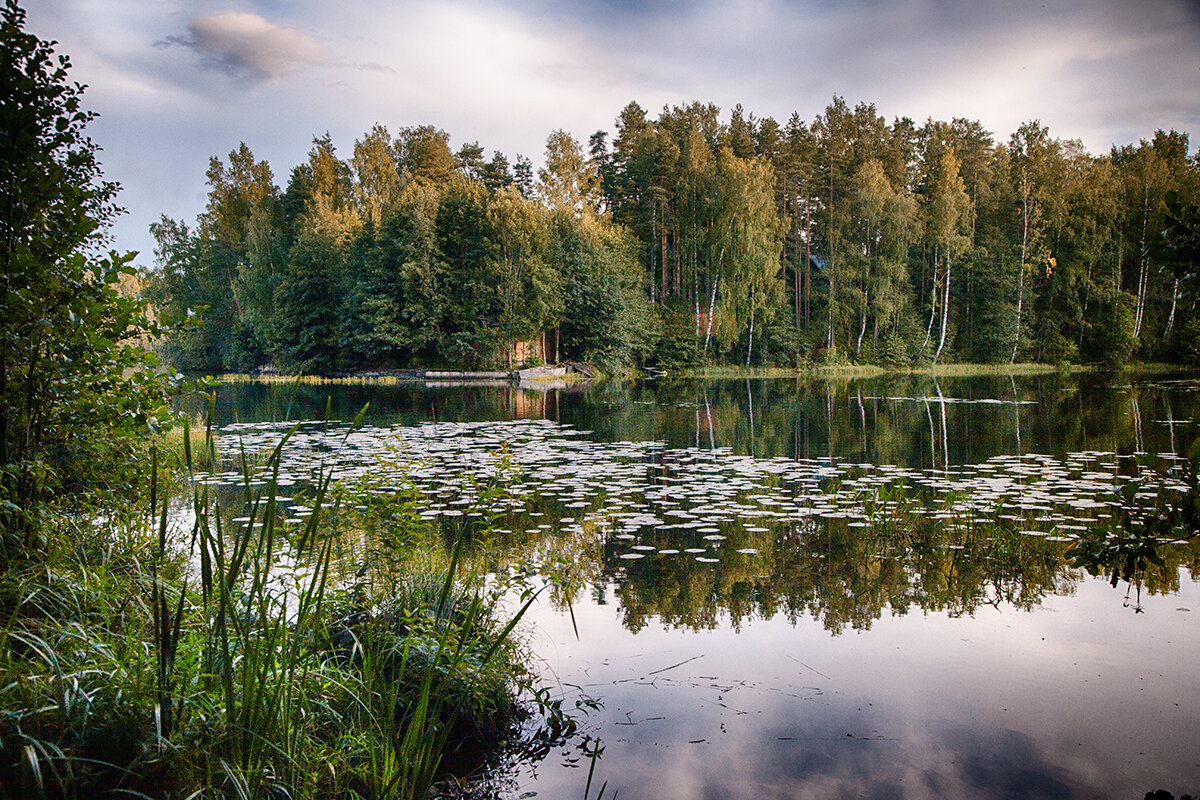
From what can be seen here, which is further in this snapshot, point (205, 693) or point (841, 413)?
point (841, 413)

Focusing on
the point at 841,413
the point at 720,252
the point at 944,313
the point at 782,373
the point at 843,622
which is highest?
the point at 720,252

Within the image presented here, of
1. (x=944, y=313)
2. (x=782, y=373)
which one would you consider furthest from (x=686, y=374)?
(x=944, y=313)

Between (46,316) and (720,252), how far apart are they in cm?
3643

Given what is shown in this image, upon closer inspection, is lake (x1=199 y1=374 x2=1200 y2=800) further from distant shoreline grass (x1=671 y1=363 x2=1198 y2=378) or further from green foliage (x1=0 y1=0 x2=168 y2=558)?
distant shoreline grass (x1=671 y1=363 x2=1198 y2=378)

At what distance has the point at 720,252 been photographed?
37.9m

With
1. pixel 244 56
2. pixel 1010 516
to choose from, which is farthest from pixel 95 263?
pixel 244 56

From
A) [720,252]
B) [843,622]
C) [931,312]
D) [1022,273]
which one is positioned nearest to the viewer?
[843,622]

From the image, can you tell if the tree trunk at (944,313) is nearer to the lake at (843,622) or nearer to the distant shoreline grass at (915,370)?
the distant shoreline grass at (915,370)

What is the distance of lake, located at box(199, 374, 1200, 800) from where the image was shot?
10.7ft

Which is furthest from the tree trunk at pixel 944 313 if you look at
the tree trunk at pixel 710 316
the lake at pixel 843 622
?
the lake at pixel 843 622

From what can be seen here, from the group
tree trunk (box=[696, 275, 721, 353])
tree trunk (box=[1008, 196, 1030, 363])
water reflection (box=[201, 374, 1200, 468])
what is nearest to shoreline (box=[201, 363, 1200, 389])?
tree trunk (box=[1008, 196, 1030, 363])

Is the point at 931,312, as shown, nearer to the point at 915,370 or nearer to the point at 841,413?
the point at 915,370

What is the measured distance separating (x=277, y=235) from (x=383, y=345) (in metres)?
13.5

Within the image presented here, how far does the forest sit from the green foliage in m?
33.3
